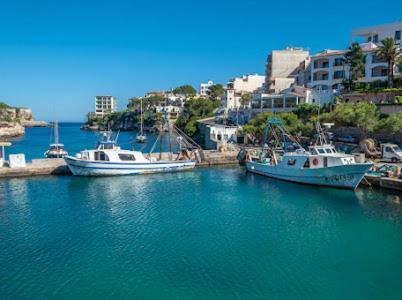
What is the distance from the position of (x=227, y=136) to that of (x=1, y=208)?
138ft

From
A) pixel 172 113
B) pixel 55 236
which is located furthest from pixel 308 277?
pixel 172 113

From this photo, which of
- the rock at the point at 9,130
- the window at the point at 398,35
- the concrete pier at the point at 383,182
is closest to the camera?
the concrete pier at the point at 383,182

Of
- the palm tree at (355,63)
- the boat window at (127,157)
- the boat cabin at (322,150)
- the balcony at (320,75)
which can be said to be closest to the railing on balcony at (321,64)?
the balcony at (320,75)

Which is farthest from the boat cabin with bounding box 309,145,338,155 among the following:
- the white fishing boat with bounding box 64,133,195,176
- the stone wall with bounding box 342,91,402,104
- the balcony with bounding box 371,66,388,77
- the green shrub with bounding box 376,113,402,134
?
the balcony with bounding box 371,66,388,77

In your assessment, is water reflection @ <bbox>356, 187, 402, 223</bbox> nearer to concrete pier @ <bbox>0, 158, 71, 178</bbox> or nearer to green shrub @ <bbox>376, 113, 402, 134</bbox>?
green shrub @ <bbox>376, 113, 402, 134</bbox>

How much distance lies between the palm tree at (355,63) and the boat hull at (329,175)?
3111 centimetres

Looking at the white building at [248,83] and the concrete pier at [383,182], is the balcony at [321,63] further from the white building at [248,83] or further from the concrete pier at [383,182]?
the white building at [248,83]

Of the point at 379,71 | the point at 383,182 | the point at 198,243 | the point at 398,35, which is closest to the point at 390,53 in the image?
the point at 379,71

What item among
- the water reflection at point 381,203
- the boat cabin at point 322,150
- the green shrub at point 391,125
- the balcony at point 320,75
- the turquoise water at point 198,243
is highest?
the balcony at point 320,75

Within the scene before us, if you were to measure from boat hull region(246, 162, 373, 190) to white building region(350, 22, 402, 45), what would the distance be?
42.3 meters

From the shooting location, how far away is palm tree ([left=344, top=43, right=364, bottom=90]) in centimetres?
5884

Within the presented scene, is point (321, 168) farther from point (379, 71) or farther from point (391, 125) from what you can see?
point (379, 71)

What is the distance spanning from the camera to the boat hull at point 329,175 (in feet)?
103

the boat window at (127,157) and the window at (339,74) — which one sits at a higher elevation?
the window at (339,74)
